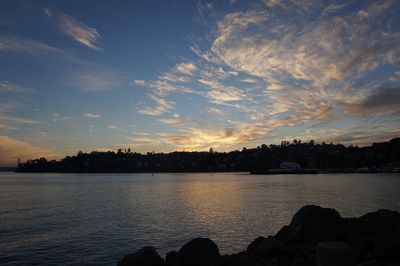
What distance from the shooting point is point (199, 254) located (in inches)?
640

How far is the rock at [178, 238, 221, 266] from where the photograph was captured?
1616 centimetres

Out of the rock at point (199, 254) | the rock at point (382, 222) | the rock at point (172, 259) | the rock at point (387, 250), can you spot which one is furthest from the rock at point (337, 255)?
the rock at point (382, 222)

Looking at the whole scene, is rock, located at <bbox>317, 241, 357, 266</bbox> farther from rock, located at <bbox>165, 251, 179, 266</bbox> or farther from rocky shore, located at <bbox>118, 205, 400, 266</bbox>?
rock, located at <bbox>165, 251, 179, 266</bbox>

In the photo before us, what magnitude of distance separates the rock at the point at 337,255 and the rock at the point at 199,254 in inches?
340

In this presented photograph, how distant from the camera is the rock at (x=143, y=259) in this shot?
51.3 ft

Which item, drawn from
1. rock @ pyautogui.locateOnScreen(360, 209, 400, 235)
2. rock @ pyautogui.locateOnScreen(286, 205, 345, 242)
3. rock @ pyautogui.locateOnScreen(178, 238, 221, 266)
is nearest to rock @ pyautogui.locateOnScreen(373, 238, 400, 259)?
rock @ pyautogui.locateOnScreen(286, 205, 345, 242)

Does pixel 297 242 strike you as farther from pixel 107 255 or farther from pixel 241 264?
pixel 107 255

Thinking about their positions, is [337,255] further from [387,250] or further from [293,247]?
[293,247]

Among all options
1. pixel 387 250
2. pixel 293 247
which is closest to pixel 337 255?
pixel 387 250

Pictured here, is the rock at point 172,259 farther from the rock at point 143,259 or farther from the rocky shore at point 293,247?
the rock at point 143,259

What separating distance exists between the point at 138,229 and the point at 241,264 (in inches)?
717

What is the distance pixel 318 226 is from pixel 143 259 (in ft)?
26.8

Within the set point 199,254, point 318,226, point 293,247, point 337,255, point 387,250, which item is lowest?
point 199,254

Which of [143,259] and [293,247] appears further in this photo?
[293,247]
